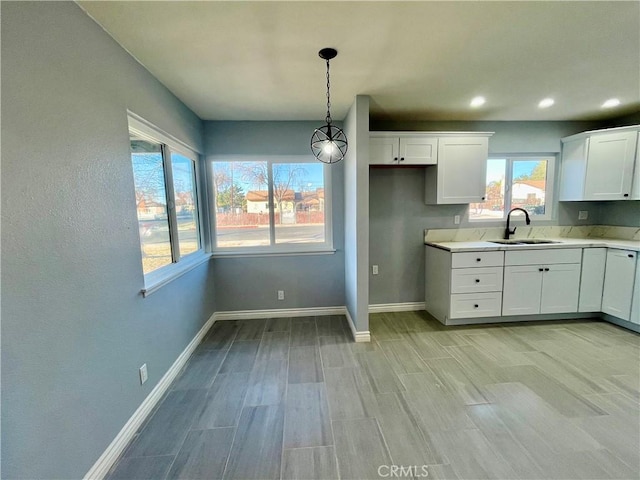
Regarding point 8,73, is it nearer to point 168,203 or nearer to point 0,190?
point 0,190

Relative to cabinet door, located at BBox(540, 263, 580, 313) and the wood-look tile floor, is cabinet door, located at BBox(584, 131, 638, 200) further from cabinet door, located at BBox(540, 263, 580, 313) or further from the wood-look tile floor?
the wood-look tile floor

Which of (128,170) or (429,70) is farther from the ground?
(429,70)

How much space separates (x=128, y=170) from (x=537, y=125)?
15.0ft

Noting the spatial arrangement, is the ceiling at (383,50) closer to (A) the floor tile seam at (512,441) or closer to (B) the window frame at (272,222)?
(B) the window frame at (272,222)

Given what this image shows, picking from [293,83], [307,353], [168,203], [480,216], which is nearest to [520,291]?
[480,216]

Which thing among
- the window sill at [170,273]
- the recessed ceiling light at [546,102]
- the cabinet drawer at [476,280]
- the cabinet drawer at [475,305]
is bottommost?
the cabinet drawer at [475,305]

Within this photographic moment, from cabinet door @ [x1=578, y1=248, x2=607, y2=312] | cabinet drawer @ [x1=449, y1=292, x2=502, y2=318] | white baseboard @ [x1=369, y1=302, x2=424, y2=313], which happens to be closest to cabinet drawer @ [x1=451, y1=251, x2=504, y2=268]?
cabinet drawer @ [x1=449, y1=292, x2=502, y2=318]

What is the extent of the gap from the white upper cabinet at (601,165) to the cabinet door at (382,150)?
2.38 meters

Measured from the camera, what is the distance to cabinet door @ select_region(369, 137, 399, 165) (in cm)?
301

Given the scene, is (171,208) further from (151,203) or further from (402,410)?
(402,410)

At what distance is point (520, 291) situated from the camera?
122 inches

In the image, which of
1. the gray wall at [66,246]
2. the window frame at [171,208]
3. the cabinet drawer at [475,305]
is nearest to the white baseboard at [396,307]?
the cabinet drawer at [475,305]

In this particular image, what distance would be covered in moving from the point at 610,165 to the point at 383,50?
328 cm

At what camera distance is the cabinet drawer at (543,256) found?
10.00 feet
